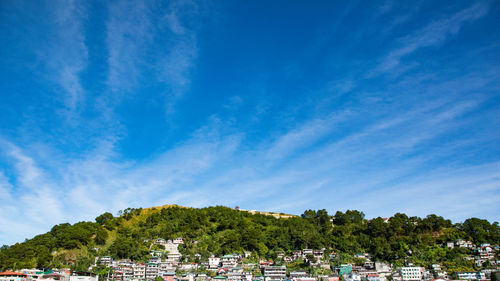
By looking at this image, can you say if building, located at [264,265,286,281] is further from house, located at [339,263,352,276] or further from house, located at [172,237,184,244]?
house, located at [172,237,184,244]

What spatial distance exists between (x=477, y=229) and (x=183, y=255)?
6156 cm

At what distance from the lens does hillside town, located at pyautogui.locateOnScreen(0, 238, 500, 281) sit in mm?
59750

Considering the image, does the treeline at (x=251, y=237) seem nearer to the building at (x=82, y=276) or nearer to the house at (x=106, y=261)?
the house at (x=106, y=261)

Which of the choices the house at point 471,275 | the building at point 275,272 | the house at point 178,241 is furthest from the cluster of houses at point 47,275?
the house at point 471,275

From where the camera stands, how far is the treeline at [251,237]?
229 feet

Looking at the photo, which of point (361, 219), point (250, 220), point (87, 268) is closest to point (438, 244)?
point (361, 219)

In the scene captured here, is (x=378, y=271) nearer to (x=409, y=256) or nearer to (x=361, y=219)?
(x=409, y=256)

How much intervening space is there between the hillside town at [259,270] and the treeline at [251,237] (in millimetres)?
2351

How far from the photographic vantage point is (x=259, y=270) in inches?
2542

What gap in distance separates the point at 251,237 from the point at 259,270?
11.4m

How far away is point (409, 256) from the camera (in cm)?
7088

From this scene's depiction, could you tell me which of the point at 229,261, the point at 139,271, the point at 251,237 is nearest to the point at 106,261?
the point at 139,271

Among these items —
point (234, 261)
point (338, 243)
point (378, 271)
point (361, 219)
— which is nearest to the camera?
point (378, 271)

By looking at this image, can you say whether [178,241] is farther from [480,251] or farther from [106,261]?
[480,251]
